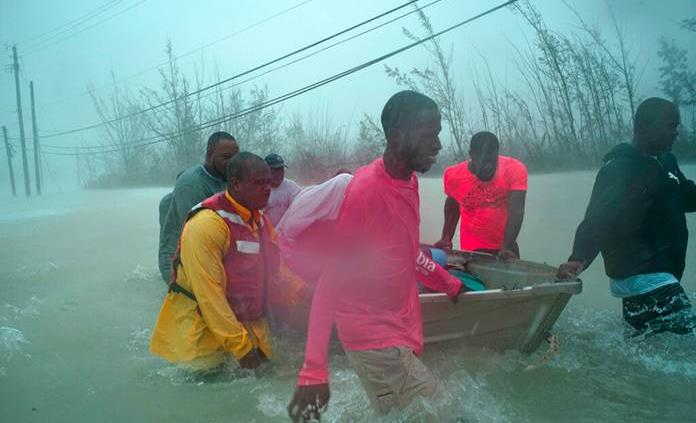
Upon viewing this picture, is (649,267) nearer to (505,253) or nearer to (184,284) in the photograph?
(505,253)

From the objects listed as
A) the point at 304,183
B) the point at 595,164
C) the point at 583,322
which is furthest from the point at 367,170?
the point at 304,183

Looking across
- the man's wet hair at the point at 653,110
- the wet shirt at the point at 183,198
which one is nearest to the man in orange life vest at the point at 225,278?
the wet shirt at the point at 183,198

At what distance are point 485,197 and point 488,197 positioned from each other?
→ 28 millimetres

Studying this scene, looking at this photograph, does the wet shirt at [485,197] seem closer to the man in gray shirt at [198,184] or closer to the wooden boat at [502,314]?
the wooden boat at [502,314]

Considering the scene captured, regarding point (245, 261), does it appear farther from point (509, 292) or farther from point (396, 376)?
point (509, 292)

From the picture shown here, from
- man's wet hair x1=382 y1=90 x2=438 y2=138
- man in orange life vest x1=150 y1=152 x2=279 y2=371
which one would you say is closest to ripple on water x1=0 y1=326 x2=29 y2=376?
man in orange life vest x1=150 y1=152 x2=279 y2=371

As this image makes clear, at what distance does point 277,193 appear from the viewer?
5.31m

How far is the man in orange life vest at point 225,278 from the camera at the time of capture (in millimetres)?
3193

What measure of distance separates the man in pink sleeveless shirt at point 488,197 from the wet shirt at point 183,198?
87.6 inches

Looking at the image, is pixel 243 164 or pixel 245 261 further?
pixel 245 261

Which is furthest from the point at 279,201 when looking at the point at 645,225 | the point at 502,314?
the point at 645,225

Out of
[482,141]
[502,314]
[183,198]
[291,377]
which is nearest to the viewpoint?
[502,314]

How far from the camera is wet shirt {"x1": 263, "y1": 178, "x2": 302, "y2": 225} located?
17.0 ft

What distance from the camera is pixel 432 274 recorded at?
9.71 feet
